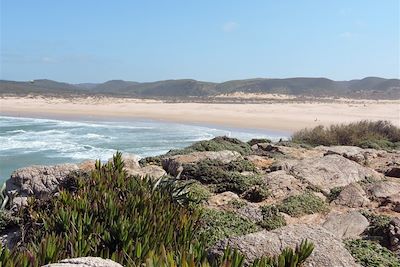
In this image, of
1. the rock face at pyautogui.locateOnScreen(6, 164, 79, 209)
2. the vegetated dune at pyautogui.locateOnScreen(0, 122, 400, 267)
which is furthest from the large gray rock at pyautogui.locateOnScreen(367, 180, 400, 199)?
the rock face at pyautogui.locateOnScreen(6, 164, 79, 209)

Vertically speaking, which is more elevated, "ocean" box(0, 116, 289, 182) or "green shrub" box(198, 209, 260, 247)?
"green shrub" box(198, 209, 260, 247)

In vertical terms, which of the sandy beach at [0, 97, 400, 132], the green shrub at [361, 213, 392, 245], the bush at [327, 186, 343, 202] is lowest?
the sandy beach at [0, 97, 400, 132]

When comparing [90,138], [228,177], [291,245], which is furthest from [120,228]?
[90,138]

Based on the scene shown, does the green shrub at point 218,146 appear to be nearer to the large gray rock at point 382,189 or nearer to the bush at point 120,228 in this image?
the large gray rock at point 382,189

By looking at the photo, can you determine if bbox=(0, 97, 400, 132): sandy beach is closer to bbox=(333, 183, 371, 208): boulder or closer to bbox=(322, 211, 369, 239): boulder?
bbox=(333, 183, 371, 208): boulder

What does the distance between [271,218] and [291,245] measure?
2.38 meters

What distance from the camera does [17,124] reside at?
36.2 m

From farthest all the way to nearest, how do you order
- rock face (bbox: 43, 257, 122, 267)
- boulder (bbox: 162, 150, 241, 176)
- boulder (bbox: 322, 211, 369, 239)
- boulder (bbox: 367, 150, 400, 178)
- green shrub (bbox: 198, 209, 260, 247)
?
1. boulder (bbox: 367, 150, 400, 178)
2. boulder (bbox: 162, 150, 241, 176)
3. boulder (bbox: 322, 211, 369, 239)
4. green shrub (bbox: 198, 209, 260, 247)
5. rock face (bbox: 43, 257, 122, 267)

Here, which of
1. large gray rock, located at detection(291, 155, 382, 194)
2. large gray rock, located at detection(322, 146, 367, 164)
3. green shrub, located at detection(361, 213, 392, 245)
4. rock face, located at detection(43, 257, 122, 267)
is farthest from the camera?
large gray rock, located at detection(322, 146, 367, 164)

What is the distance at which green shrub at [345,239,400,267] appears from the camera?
206 inches

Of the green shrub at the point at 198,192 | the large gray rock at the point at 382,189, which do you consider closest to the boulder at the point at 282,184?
the green shrub at the point at 198,192

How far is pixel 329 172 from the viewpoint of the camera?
1014cm

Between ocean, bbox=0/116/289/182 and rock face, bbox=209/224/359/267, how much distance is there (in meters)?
12.2

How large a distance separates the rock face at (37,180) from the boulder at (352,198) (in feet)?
15.7
